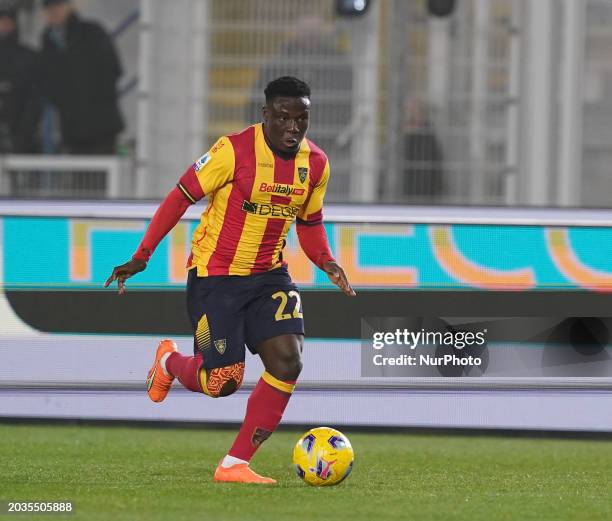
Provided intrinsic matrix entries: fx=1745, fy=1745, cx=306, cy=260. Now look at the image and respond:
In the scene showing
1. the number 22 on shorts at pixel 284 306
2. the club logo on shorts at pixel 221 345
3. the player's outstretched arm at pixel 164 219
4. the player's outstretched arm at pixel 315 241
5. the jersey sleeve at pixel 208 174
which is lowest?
the club logo on shorts at pixel 221 345

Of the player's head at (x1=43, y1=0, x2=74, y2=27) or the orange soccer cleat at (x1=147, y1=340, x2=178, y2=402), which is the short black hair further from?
the player's head at (x1=43, y1=0, x2=74, y2=27)

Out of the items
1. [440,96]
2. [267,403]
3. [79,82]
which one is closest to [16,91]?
[79,82]

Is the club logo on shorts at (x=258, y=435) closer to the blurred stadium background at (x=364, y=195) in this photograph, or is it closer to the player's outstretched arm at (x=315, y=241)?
the player's outstretched arm at (x=315, y=241)

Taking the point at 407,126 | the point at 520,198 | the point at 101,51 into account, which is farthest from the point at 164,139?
the point at 520,198

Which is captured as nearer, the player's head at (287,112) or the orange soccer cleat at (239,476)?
the player's head at (287,112)

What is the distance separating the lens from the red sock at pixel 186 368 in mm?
8031

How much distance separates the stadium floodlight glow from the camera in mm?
13359

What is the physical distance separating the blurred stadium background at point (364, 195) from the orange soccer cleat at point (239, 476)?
7.96 ft

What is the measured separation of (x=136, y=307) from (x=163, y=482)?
2.67 m

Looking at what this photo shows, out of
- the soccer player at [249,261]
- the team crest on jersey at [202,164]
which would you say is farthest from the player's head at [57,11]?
the team crest on jersey at [202,164]

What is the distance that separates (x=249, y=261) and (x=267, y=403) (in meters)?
0.65

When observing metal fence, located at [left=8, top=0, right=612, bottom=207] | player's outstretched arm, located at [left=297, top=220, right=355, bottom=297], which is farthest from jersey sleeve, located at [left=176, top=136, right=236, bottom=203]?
metal fence, located at [left=8, top=0, right=612, bottom=207]

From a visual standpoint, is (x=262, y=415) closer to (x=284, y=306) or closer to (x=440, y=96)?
(x=284, y=306)

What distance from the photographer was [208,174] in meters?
7.79
